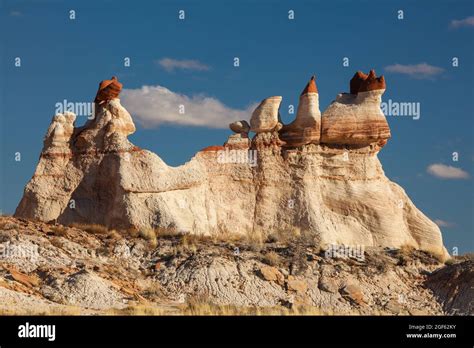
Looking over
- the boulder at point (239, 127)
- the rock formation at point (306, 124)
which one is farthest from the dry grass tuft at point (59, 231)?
the rock formation at point (306, 124)

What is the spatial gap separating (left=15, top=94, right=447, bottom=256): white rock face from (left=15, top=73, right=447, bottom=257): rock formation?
0.04 metres

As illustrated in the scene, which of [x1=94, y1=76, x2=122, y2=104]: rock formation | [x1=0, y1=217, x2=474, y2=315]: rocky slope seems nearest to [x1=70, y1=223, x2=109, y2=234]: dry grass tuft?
[x1=0, y1=217, x2=474, y2=315]: rocky slope

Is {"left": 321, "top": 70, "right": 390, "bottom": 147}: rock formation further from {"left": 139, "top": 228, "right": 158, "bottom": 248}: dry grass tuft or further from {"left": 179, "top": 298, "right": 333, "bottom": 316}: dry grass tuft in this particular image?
{"left": 179, "top": 298, "right": 333, "bottom": 316}: dry grass tuft

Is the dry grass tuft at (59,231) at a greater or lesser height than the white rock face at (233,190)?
lesser

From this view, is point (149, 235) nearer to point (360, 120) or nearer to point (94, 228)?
point (94, 228)

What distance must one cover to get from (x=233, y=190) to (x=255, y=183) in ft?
2.93

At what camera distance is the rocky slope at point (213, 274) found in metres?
23.4

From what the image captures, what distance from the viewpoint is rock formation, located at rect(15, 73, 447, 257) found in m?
30.3

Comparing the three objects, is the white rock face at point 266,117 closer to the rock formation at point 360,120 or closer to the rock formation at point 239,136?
the rock formation at point 239,136

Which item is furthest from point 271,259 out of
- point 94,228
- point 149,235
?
point 94,228

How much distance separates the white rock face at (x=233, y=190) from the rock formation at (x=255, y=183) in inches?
1.5
